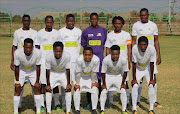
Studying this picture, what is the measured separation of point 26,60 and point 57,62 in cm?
71

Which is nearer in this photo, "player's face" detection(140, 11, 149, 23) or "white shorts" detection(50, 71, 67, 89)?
"white shorts" detection(50, 71, 67, 89)

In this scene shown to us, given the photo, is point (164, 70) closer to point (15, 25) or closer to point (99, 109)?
point (99, 109)

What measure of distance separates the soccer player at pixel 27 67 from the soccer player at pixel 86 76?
917 millimetres

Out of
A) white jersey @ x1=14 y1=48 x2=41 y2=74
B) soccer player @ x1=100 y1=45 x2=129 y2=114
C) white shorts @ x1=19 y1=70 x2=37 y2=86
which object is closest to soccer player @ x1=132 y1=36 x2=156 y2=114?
soccer player @ x1=100 y1=45 x2=129 y2=114

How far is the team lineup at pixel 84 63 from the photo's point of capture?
6.29 m

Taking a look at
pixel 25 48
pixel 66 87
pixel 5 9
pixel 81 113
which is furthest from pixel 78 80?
pixel 5 9

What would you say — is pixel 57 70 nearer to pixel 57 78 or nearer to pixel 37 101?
pixel 57 78

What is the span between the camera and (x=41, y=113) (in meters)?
6.80

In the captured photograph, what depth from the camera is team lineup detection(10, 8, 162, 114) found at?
20.6 ft

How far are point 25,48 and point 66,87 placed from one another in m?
1.33

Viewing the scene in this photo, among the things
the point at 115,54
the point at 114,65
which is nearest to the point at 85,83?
the point at 114,65

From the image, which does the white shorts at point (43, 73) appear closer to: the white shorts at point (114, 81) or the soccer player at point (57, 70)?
the soccer player at point (57, 70)

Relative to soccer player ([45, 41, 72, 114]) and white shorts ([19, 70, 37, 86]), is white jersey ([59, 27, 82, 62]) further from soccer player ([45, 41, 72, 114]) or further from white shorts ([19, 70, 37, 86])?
white shorts ([19, 70, 37, 86])

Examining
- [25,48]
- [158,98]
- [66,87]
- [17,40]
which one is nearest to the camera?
[25,48]
